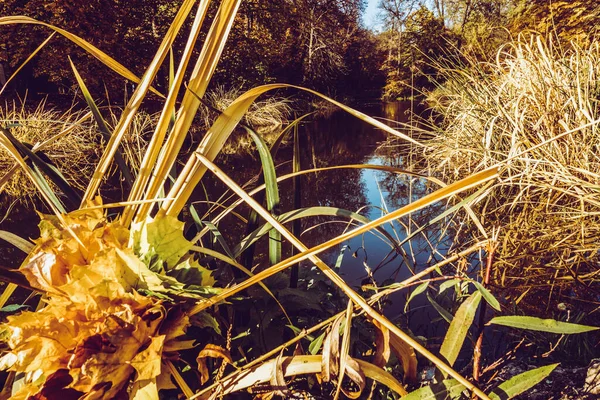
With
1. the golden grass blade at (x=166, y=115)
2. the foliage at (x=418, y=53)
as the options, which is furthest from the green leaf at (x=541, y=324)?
the foliage at (x=418, y=53)

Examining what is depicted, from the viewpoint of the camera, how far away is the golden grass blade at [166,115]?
32cm

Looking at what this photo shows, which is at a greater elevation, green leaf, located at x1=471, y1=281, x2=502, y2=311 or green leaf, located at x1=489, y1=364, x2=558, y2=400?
green leaf, located at x1=471, y1=281, x2=502, y2=311

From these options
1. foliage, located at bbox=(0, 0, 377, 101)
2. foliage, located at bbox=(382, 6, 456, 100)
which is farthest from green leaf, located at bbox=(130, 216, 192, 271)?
foliage, located at bbox=(0, 0, 377, 101)

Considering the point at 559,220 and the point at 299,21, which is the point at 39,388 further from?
the point at 299,21

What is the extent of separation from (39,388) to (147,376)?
0.10 meters

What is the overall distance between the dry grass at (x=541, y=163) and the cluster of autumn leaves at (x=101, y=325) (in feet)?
1.93

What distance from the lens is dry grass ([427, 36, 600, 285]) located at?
83 cm

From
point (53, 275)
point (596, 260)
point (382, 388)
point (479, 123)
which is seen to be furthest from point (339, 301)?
point (479, 123)

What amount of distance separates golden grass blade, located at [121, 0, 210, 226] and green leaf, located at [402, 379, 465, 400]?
0.32m

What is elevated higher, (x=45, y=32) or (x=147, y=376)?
(x=45, y=32)

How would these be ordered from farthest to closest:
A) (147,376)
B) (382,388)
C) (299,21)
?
(299,21) < (382,388) < (147,376)

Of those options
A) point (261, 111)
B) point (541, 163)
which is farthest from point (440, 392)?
point (261, 111)

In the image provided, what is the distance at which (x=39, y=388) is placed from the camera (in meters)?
0.30

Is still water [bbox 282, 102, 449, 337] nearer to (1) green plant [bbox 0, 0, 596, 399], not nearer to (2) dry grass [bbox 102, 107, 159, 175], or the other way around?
(1) green plant [bbox 0, 0, 596, 399]
